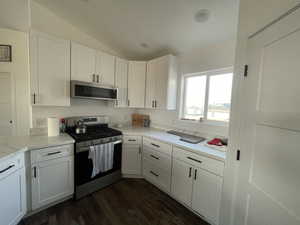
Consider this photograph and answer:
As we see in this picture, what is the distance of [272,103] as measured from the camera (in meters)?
0.86

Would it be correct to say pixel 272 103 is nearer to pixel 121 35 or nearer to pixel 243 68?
pixel 243 68

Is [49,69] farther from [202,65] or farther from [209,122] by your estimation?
[209,122]

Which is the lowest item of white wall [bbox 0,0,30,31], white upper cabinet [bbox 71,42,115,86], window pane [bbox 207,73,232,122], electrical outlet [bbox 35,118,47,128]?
electrical outlet [bbox 35,118,47,128]

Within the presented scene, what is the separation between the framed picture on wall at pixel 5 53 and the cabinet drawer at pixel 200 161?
294 cm

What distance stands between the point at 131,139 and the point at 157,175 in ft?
2.54

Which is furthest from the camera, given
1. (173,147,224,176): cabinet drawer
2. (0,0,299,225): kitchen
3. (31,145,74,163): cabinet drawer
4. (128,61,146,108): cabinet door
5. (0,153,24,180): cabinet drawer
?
(128,61,146,108): cabinet door

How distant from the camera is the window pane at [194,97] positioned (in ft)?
7.88

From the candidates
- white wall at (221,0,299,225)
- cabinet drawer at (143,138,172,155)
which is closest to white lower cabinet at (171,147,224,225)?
cabinet drawer at (143,138,172,155)

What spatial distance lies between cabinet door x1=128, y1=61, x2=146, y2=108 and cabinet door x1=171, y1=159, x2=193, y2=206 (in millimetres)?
1452

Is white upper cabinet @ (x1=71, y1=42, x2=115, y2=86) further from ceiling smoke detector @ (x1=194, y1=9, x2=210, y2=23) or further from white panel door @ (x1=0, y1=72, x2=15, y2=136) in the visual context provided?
ceiling smoke detector @ (x1=194, y1=9, x2=210, y2=23)

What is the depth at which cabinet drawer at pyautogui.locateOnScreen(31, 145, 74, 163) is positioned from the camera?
159 cm

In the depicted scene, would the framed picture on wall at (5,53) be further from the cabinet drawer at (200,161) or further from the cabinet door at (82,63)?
the cabinet drawer at (200,161)

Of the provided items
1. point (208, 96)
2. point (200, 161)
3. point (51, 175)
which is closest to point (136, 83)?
point (208, 96)

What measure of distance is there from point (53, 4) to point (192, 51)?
7.85 ft
